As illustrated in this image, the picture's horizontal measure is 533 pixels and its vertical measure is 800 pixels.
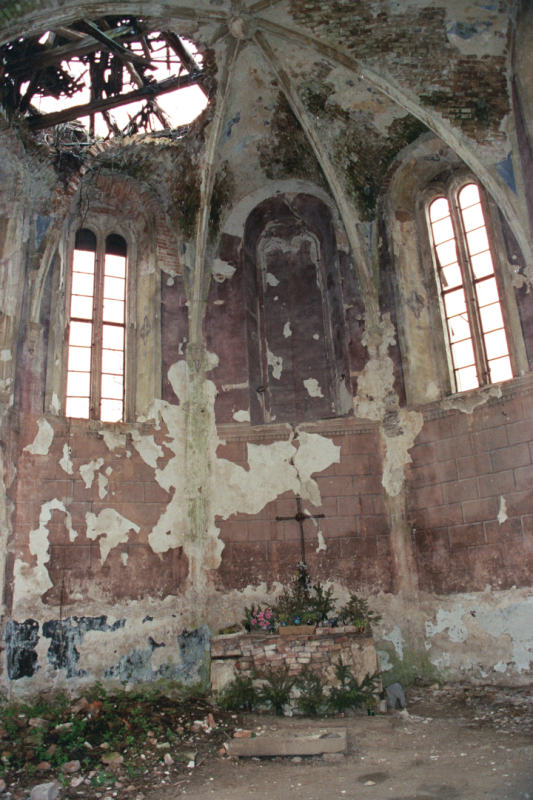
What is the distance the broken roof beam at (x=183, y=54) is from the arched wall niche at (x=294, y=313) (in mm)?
2429

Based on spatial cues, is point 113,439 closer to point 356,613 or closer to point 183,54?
point 356,613

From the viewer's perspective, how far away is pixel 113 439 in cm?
1056

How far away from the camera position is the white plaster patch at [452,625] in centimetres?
960

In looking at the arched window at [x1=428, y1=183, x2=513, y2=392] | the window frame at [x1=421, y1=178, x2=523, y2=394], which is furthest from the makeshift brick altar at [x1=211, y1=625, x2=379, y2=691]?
the arched window at [x1=428, y1=183, x2=513, y2=392]

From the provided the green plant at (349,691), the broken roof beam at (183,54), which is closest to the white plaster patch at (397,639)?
the green plant at (349,691)

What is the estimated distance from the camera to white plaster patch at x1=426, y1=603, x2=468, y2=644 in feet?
31.5

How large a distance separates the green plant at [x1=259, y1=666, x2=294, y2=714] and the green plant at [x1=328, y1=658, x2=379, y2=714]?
0.50 meters

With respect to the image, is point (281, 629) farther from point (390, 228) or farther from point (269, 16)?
point (269, 16)

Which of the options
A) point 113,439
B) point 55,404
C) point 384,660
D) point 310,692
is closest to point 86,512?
point 113,439

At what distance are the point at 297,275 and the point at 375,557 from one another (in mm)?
4985

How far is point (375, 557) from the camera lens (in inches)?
413

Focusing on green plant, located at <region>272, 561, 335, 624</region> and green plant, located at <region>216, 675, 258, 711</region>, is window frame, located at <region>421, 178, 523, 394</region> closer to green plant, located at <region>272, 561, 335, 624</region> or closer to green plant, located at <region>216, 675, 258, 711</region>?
green plant, located at <region>272, 561, 335, 624</region>

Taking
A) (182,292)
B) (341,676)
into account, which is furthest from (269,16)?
(341,676)

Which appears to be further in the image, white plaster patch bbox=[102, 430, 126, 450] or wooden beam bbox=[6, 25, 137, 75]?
wooden beam bbox=[6, 25, 137, 75]
